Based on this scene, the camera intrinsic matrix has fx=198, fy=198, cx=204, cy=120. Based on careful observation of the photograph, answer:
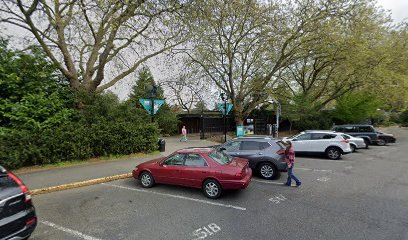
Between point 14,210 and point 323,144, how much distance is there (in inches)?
499

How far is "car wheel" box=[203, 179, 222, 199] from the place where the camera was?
5430 mm

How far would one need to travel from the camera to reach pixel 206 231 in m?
3.88

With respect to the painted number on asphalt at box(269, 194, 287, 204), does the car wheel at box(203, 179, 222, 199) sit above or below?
above

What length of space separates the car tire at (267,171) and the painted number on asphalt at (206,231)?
3.86 m

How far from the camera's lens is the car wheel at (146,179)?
635cm

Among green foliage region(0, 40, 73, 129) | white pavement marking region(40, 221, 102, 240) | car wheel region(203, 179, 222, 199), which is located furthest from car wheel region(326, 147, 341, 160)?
green foliage region(0, 40, 73, 129)

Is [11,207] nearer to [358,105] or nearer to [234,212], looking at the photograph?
[234,212]

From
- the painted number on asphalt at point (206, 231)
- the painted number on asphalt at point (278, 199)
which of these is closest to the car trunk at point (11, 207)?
the painted number on asphalt at point (206, 231)

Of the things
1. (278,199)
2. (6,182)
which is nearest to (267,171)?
(278,199)

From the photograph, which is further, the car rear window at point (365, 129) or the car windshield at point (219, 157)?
the car rear window at point (365, 129)

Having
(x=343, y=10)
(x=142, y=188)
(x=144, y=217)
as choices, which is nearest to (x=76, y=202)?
(x=142, y=188)

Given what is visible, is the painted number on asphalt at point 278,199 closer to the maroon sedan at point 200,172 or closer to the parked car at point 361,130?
the maroon sedan at point 200,172

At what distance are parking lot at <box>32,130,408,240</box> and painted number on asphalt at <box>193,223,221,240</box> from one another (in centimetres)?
2

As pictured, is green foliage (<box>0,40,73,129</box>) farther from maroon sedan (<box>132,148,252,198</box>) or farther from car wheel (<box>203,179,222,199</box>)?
car wheel (<box>203,179,222,199</box>)
